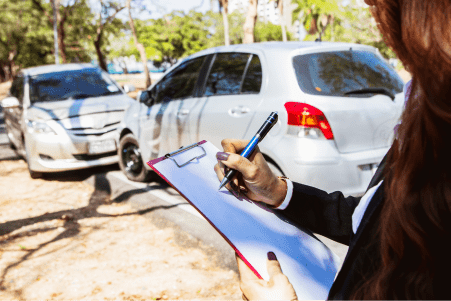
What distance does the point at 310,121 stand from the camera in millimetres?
3291

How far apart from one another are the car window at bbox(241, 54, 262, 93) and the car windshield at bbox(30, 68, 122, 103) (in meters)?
3.61

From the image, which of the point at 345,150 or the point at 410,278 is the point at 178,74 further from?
the point at 410,278

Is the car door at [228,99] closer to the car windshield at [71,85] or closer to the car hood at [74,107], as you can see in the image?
the car hood at [74,107]

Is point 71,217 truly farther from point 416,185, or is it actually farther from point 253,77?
point 416,185

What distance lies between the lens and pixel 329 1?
8.83 metres

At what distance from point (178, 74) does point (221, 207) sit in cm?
381

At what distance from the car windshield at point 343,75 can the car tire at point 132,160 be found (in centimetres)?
271

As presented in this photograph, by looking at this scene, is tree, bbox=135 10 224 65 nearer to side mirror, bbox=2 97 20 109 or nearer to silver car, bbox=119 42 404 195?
side mirror, bbox=2 97 20 109

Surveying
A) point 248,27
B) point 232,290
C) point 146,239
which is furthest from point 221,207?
point 248,27

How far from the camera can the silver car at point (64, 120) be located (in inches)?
221

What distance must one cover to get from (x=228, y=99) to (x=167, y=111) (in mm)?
1047

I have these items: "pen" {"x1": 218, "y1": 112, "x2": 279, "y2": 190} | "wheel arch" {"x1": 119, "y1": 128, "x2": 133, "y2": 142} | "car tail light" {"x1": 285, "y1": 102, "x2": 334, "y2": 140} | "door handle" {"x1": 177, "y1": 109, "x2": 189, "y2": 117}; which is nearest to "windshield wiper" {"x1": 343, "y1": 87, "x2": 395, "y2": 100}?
A: "car tail light" {"x1": 285, "y1": 102, "x2": 334, "y2": 140}

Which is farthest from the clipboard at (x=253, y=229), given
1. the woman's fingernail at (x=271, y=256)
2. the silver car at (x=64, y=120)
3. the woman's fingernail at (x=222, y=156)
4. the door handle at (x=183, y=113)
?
the silver car at (x=64, y=120)

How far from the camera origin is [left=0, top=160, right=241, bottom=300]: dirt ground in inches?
111
